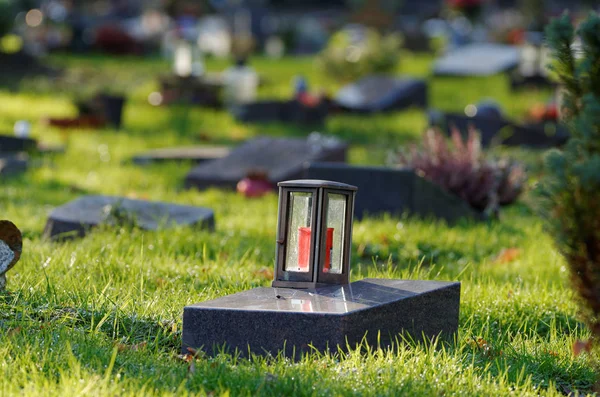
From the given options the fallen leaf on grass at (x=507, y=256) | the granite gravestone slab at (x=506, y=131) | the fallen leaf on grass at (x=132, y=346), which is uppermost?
the granite gravestone slab at (x=506, y=131)

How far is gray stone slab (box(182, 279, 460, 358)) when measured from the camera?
145 inches

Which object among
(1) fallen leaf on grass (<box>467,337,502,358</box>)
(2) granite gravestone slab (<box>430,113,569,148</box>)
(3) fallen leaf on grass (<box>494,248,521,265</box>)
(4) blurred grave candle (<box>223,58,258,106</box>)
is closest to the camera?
(1) fallen leaf on grass (<box>467,337,502,358</box>)

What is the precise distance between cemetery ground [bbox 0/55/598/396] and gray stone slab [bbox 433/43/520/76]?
1174 centimetres

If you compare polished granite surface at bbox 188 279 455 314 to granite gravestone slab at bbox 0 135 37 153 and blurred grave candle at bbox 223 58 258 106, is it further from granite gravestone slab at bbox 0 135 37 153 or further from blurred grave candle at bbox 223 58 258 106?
blurred grave candle at bbox 223 58 258 106

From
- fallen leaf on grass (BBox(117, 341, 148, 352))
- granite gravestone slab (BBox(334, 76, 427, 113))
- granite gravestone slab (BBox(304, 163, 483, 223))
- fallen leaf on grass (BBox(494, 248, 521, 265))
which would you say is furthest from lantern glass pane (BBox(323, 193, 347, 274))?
granite gravestone slab (BBox(334, 76, 427, 113))

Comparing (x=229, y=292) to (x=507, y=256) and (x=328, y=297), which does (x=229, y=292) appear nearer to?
(x=328, y=297)

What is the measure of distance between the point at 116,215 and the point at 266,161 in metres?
3.19

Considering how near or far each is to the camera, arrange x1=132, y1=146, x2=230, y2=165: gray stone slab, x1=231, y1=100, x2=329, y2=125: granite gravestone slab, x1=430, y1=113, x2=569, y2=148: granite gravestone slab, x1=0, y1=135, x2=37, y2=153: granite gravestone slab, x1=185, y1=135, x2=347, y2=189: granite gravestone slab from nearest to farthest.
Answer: x1=185, y1=135, x2=347, y2=189: granite gravestone slab → x1=132, y1=146, x2=230, y2=165: gray stone slab → x1=0, y1=135, x2=37, y2=153: granite gravestone slab → x1=430, y1=113, x2=569, y2=148: granite gravestone slab → x1=231, y1=100, x2=329, y2=125: granite gravestone slab

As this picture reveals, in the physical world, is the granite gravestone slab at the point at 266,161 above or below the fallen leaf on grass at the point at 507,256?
above

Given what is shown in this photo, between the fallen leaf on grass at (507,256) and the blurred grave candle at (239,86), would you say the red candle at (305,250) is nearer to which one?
the fallen leaf on grass at (507,256)

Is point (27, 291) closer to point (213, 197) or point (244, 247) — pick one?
point (244, 247)

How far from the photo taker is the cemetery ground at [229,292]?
3412 mm

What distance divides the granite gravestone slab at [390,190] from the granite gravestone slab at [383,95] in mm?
6919

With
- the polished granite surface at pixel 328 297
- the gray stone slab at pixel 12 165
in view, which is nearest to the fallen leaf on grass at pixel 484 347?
the polished granite surface at pixel 328 297
